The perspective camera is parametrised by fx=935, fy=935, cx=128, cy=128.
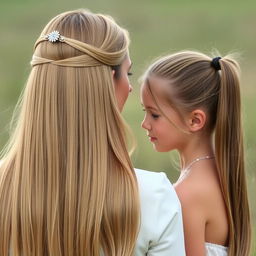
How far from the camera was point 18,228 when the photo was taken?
8.97ft

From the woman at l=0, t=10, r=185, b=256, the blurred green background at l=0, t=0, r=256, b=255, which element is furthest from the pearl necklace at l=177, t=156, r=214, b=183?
the blurred green background at l=0, t=0, r=256, b=255

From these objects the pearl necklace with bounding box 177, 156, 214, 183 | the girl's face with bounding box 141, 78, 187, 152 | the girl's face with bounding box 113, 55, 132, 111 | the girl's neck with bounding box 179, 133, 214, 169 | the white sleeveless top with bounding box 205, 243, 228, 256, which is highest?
A: the girl's face with bounding box 113, 55, 132, 111

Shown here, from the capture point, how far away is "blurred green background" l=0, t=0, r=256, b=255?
10906 millimetres

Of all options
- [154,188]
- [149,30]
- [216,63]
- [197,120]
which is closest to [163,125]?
[197,120]

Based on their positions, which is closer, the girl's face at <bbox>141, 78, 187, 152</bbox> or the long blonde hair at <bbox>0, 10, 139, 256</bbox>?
the long blonde hair at <bbox>0, 10, 139, 256</bbox>

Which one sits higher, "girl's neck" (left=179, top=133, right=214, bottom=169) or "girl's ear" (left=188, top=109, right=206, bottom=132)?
"girl's ear" (left=188, top=109, right=206, bottom=132)

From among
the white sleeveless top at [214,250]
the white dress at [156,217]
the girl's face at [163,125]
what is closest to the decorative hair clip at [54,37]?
the white dress at [156,217]

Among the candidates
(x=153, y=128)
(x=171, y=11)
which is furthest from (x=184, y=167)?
(x=171, y=11)

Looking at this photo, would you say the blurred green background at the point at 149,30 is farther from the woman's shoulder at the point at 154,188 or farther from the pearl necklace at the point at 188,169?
the woman's shoulder at the point at 154,188

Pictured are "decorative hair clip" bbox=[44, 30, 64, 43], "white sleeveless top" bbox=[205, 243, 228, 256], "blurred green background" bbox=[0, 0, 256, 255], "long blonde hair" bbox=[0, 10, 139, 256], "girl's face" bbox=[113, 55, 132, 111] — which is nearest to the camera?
"long blonde hair" bbox=[0, 10, 139, 256]

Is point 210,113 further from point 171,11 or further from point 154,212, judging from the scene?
point 171,11

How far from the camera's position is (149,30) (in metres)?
15.2

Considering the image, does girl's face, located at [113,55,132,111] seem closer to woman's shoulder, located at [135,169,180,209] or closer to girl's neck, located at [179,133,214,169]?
woman's shoulder, located at [135,169,180,209]

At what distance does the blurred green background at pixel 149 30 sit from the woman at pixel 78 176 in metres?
6.29
